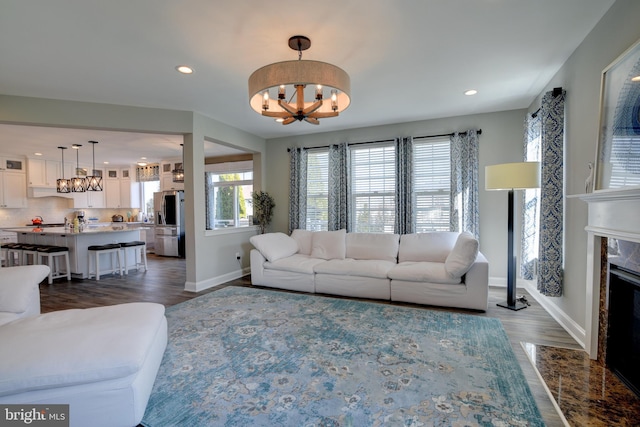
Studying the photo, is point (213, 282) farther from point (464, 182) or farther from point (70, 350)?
point (464, 182)

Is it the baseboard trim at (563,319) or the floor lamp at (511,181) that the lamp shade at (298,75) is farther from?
the baseboard trim at (563,319)

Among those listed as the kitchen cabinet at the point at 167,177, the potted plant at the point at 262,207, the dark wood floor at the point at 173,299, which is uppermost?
the kitchen cabinet at the point at 167,177

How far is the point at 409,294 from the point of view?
3672 millimetres

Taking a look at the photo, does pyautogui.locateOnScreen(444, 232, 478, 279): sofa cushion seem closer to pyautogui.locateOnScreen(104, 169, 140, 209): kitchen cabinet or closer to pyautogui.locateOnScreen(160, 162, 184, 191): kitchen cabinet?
pyautogui.locateOnScreen(160, 162, 184, 191): kitchen cabinet

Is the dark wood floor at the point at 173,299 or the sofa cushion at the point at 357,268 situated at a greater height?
the sofa cushion at the point at 357,268

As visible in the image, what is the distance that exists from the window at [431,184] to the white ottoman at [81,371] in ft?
13.8

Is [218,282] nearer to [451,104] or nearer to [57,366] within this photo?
[57,366]

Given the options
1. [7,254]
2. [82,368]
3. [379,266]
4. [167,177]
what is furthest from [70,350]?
[167,177]

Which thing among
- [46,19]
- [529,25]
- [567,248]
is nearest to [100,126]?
[46,19]

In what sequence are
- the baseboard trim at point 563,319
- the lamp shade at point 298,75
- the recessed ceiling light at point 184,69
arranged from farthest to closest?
1. the recessed ceiling light at point 184,69
2. the baseboard trim at point 563,319
3. the lamp shade at point 298,75

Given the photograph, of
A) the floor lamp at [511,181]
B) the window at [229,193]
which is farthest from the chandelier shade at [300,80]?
the window at [229,193]

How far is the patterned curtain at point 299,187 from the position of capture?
5.59 m

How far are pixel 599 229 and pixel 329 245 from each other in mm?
3281

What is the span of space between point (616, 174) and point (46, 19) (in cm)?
429
